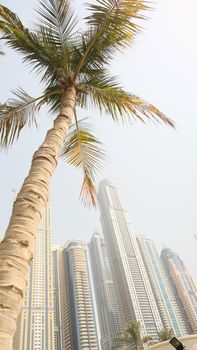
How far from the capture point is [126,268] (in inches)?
5595

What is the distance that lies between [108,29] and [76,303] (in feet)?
465

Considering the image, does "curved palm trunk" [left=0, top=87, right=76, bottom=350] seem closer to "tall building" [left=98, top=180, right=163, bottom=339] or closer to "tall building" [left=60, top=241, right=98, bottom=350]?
"tall building" [left=98, top=180, right=163, bottom=339]

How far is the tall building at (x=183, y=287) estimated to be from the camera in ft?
453

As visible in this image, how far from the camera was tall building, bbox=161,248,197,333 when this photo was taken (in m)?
138

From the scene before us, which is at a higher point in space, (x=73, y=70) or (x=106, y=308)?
(x=106, y=308)

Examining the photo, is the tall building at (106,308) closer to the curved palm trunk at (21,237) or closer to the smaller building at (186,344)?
the smaller building at (186,344)

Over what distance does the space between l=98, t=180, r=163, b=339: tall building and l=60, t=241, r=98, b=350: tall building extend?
762 inches

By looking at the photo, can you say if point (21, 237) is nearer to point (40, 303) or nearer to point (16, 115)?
point (16, 115)

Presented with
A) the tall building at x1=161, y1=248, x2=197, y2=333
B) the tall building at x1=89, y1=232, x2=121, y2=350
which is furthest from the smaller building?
the tall building at x1=89, y1=232, x2=121, y2=350

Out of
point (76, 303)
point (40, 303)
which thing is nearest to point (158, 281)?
point (76, 303)

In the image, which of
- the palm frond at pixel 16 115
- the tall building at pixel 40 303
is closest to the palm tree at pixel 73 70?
the palm frond at pixel 16 115

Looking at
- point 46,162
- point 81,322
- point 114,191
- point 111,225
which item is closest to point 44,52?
point 46,162

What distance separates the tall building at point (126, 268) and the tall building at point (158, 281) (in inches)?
212

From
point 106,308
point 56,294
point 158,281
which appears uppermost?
point 106,308
